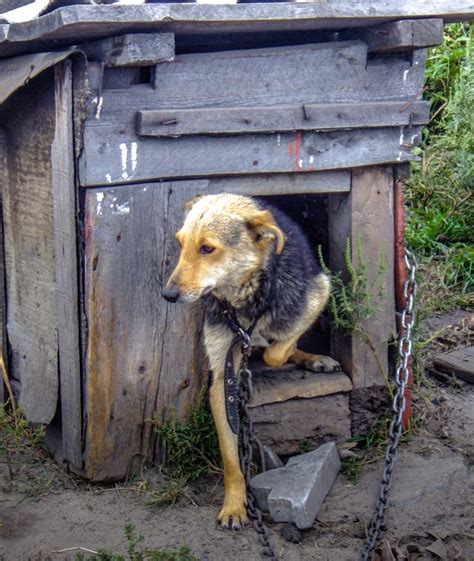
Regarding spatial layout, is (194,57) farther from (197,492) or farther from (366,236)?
(197,492)

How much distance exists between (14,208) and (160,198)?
1.15m

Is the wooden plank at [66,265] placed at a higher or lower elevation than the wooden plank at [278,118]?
lower

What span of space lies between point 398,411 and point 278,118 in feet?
5.53

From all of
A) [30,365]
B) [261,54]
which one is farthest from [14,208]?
[261,54]

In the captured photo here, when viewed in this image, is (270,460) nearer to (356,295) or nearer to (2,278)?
(356,295)

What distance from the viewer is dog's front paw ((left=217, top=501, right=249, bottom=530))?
14.8ft

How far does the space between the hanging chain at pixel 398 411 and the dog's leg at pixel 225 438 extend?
705mm

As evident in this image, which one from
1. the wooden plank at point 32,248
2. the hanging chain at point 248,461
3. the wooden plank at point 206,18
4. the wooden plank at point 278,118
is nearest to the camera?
the wooden plank at point 206,18

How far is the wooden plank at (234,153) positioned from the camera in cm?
448

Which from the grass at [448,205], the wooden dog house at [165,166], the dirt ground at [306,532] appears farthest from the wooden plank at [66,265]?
the grass at [448,205]

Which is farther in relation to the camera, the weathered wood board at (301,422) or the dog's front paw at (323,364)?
the dog's front paw at (323,364)

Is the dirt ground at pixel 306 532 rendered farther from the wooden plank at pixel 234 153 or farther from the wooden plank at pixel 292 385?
the wooden plank at pixel 234 153

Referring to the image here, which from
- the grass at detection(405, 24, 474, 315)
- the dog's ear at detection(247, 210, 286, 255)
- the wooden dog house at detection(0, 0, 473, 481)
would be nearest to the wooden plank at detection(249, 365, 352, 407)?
the wooden dog house at detection(0, 0, 473, 481)

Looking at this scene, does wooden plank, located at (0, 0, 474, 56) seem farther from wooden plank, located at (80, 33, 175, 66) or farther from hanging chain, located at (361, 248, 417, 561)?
hanging chain, located at (361, 248, 417, 561)
